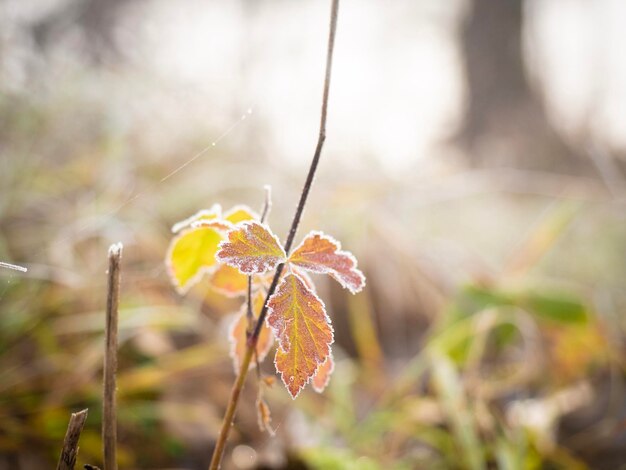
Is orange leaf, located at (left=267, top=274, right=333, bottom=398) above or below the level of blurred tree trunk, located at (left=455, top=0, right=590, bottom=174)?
below

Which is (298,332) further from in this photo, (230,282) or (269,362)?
(269,362)

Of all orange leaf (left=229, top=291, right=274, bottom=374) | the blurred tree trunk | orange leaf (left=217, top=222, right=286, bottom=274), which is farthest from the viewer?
the blurred tree trunk

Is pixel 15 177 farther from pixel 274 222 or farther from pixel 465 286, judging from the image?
Result: pixel 465 286

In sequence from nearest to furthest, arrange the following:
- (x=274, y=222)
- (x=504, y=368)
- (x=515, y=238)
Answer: (x=504, y=368) → (x=274, y=222) → (x=515, y=238)

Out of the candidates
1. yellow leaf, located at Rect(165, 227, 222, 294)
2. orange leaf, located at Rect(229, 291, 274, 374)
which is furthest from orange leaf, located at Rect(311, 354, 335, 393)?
yellow leaf, located at Rect(165, 227, 222, 294)

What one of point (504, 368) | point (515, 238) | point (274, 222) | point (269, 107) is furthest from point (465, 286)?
point (515, 238)

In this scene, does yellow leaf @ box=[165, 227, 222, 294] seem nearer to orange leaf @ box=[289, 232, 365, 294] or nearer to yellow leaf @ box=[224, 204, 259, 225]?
yellow leaf @ box=[224, 204, 259, 225]

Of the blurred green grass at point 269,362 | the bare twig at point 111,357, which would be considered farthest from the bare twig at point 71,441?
the blurred green grass at point 269,362

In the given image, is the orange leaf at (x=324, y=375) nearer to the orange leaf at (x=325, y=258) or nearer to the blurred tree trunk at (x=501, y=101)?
the orange leaf at (x=325, y=258)
